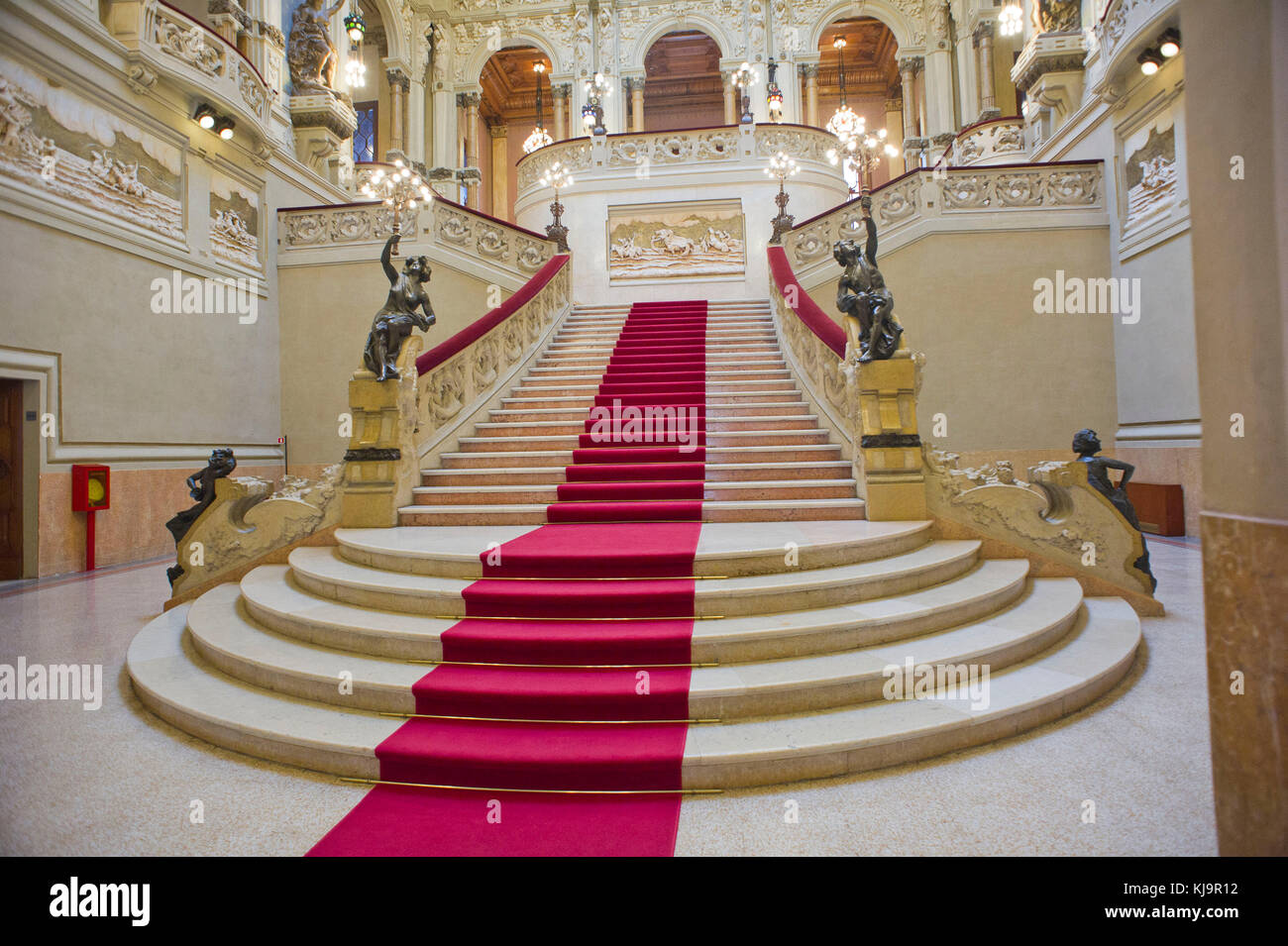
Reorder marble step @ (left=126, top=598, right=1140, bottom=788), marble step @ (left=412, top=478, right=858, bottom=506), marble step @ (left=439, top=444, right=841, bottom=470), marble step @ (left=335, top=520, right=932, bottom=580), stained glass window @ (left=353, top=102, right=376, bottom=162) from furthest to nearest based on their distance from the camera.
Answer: stained glass window @ (left=353, top=102, right=376, bottom=162) < marble step @ (left=439, top=444, right=841, bottom=470) < marble step @ (left=412, top=478, right=858, bottom=506) < marble step @ (left=335, top=520, right=932, bottom=580) < marble step @ (left=126, top=598, right=1140, bottom=788)

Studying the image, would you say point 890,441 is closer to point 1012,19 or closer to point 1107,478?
point 1107,478

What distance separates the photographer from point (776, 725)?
2.70m

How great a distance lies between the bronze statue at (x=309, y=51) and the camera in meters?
11.5

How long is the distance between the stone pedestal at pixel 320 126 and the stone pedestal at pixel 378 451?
858 centimetres

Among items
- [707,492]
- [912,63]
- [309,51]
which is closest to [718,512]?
[707,492]

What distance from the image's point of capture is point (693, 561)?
3701 mm

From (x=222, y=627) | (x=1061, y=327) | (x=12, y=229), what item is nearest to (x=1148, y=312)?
(x=1061, y=327)

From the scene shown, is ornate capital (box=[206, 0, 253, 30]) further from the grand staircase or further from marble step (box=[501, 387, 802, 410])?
the grand staircase

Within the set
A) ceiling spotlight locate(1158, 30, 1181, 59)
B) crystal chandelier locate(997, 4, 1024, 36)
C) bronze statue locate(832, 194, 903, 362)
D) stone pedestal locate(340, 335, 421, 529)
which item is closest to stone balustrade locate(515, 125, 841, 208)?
crystal chandelier locate(997, 4, 1024, 36)

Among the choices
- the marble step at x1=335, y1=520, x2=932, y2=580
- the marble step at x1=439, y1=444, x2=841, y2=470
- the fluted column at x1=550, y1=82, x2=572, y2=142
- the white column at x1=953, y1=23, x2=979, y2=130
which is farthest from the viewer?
the fluted column at x1=550, y1=82, x2=572, y2=142

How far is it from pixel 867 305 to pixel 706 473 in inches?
75.0

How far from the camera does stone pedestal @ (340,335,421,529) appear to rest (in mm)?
5207

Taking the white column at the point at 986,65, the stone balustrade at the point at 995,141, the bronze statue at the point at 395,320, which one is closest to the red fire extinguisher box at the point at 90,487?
the bronze statue at the point at 395,320

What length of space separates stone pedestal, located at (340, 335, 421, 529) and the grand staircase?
0.22 m
